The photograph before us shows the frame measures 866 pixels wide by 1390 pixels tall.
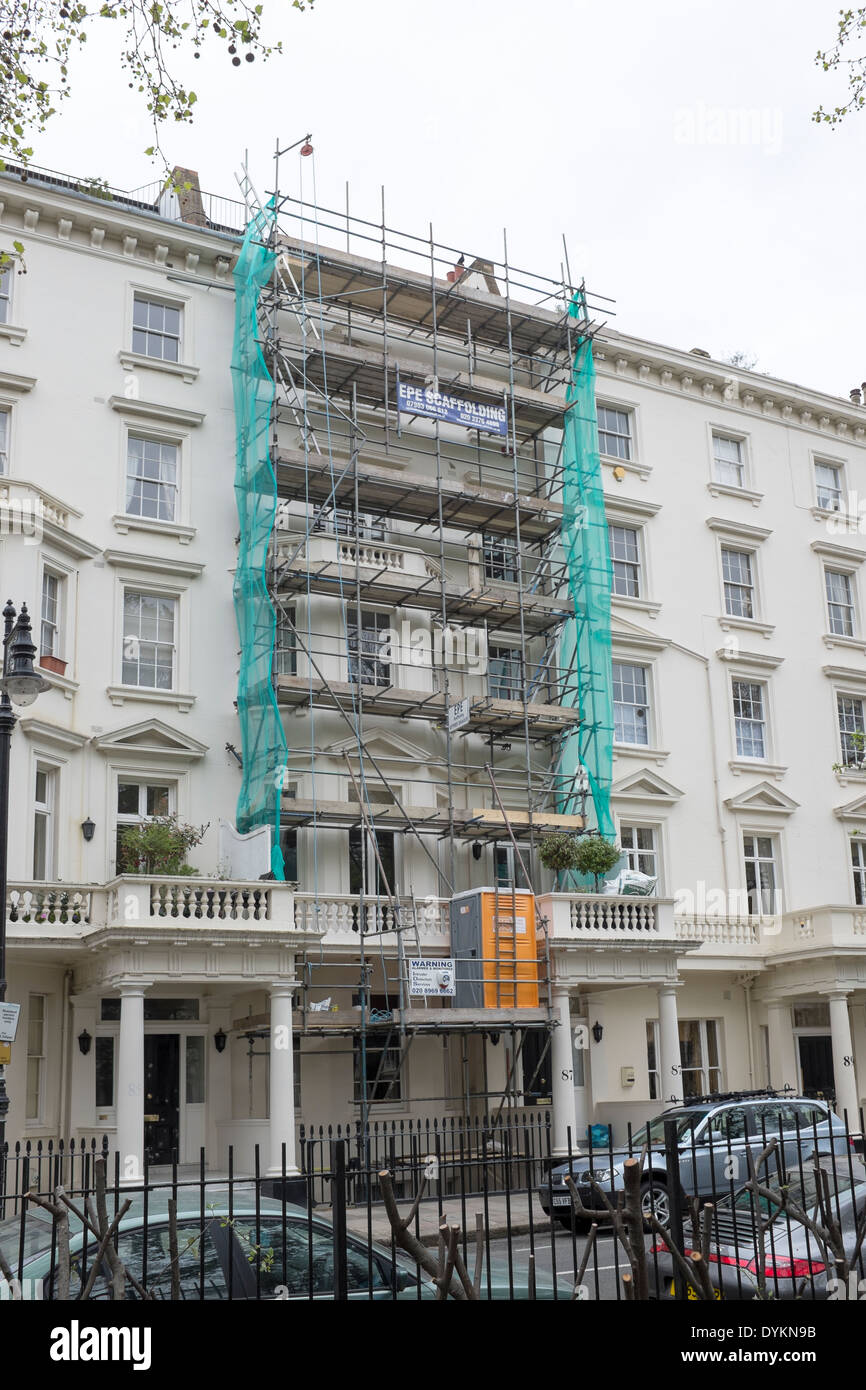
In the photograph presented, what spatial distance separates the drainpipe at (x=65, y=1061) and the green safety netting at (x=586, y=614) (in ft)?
34.3

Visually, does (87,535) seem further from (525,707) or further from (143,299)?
(525,707)

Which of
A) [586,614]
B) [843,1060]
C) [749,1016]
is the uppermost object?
[586,614]

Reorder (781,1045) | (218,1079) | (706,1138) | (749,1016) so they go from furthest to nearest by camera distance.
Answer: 1. (749,1016)
2. (781,1045)
3. (218,1079)
4. (706,1138)

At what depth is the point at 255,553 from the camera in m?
25.3

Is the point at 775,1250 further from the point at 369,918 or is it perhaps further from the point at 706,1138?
the point at 369,918

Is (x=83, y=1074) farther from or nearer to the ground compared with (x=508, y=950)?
nearer to the ground

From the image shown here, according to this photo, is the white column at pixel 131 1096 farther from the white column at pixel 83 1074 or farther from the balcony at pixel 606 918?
the balcony at pixel 606 918

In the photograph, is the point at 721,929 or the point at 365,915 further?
the point at 721,929

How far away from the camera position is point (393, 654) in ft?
90.2

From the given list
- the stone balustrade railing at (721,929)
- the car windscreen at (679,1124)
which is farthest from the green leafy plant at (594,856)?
the car windscreen at (679,1124)

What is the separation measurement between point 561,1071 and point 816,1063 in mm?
9141

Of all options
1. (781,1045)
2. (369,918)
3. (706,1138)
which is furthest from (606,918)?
(706,1138)

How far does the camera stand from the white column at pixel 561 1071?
77.1 ft

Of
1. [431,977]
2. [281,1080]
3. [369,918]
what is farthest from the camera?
[369,918]
